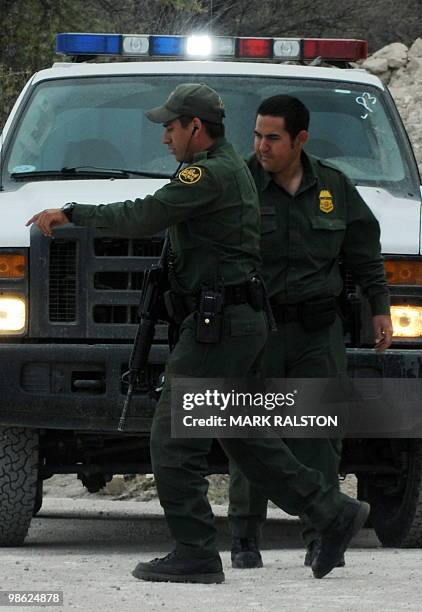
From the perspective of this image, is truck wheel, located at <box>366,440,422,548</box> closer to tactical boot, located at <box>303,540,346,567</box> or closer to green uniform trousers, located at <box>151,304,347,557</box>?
tactical boot, located at <box>303,540,346,567</box>

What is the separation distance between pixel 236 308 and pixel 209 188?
38cm

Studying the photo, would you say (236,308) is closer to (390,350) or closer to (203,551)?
(203,551)

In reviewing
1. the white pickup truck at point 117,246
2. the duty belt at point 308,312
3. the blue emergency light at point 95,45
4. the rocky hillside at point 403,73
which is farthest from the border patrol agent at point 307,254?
the rocky hillside at point 403,73

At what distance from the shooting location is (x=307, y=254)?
5.77m

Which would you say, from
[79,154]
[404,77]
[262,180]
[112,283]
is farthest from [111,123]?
[404,77]

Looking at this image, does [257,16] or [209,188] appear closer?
[209,188]

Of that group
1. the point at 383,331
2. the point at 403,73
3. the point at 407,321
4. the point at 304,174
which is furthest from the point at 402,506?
the point at 403,73

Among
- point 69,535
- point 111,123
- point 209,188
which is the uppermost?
point 111,123

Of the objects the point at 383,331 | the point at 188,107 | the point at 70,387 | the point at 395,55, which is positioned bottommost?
the point at 70,387

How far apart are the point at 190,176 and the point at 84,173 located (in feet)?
6.01

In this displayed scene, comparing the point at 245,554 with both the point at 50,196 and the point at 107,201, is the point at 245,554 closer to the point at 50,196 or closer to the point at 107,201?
the point at 107,201

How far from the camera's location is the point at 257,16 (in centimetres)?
2756

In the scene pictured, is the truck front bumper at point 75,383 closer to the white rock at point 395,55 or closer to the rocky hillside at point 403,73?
the rocky hillside at point 403,73

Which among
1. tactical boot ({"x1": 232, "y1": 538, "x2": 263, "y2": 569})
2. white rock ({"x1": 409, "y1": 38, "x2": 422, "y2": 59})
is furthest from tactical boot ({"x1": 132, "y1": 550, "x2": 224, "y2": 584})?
white rock ({"x1": 409, "y1": 38, "x2": 422, "y2": 59})
